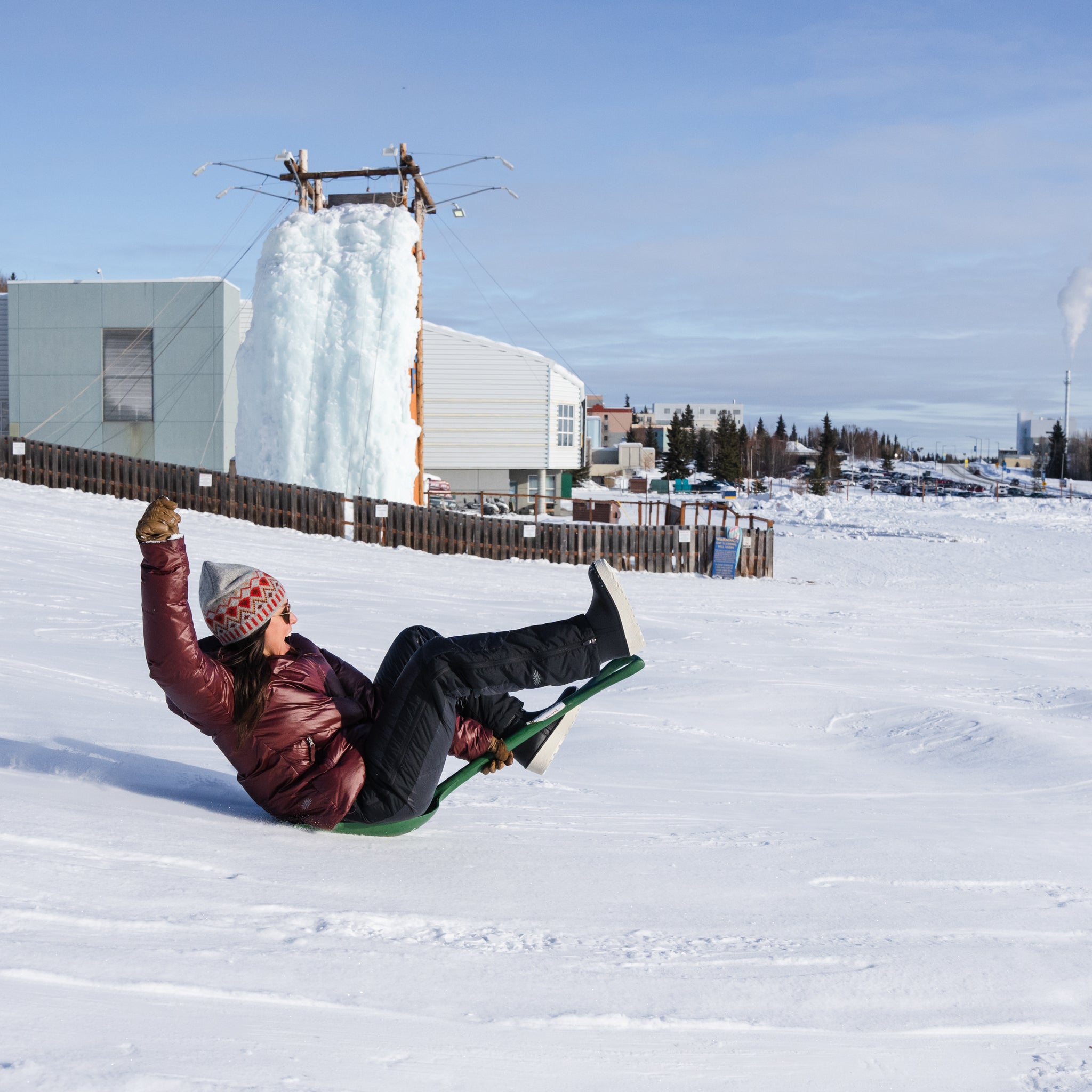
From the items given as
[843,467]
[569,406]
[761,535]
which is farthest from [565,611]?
[843,467]

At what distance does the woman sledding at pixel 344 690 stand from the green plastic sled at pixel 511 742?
35 millimetres

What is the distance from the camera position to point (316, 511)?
762 inches

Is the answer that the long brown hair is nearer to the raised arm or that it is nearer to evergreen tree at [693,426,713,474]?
the raised arm

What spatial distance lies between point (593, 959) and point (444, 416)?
Answer: 38.8 meters

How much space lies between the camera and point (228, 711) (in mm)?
2945

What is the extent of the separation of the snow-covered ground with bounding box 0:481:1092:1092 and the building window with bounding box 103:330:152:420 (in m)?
22.9

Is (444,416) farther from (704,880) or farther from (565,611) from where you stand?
(704,880)

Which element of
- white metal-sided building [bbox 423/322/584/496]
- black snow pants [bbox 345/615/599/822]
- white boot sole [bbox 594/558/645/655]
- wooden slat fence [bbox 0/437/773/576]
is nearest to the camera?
black snow pants [bbox 345/615/599/822]

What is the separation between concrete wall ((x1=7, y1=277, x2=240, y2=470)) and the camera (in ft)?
91.3

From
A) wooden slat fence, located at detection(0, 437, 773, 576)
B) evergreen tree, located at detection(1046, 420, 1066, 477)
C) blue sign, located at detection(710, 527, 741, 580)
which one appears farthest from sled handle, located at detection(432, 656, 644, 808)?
evergreen tree, located at detection(1046, 420, 1066, 477)

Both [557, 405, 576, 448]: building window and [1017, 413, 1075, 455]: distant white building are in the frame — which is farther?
[1017, 413, 1075, 455]: distant white building

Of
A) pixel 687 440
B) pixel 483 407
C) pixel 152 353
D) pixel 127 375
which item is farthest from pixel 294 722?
pixel 687 440

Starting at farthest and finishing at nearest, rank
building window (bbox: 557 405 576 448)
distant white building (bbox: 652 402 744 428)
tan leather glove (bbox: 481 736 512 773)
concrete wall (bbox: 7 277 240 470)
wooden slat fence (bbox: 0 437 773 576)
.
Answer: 1. distant white building (bbox: 652 402 744 428)
2. building window (bbox: 557 405 576 448)
3. concrete wall (bbox: 7 277 240 470)
4. wooden slat fence (bbox: 0 437 773 576)
5. tan leather glove (bbox: 481 736 512 773)

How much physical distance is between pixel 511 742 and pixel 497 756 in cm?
7
